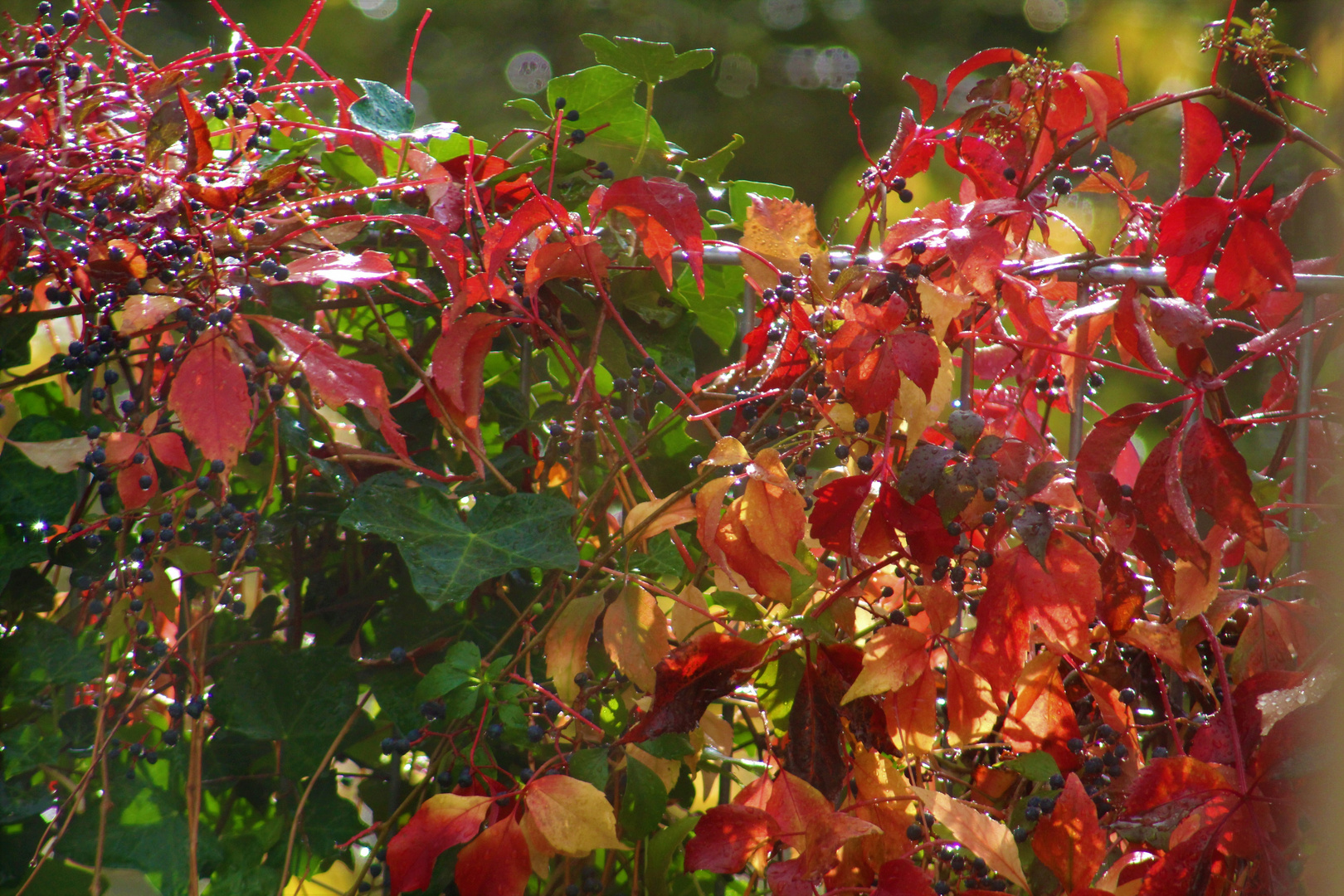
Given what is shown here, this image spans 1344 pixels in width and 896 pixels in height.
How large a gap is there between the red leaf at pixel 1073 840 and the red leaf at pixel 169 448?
0.66 m

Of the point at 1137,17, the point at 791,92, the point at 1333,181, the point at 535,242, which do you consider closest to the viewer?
the point at 1333,181

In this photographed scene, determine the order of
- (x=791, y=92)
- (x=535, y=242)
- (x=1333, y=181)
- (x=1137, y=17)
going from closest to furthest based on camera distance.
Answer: (x=1333, y=181) < (x=535, y=242) < (x=1137, y=17) < (x=791, y=92)

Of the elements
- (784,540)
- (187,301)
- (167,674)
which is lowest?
(167,674)

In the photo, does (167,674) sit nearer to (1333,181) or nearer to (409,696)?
(409,696)

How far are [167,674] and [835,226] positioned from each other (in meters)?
0.66

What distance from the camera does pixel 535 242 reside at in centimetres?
77

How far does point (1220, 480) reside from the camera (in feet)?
2.04

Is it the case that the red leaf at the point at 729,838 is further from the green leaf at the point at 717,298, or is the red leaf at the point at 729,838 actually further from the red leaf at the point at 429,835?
the green leaf at the point at 717,298

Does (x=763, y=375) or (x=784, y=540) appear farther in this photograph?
(x=763, y=375)


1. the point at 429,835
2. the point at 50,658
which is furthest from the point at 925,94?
the point at 50,658

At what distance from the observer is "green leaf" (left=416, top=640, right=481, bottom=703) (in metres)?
0.70

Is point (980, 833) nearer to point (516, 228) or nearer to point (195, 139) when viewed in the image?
point (516, 228)

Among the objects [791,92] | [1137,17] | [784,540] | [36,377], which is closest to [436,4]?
[791,92]

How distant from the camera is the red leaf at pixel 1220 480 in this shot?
616 mm
